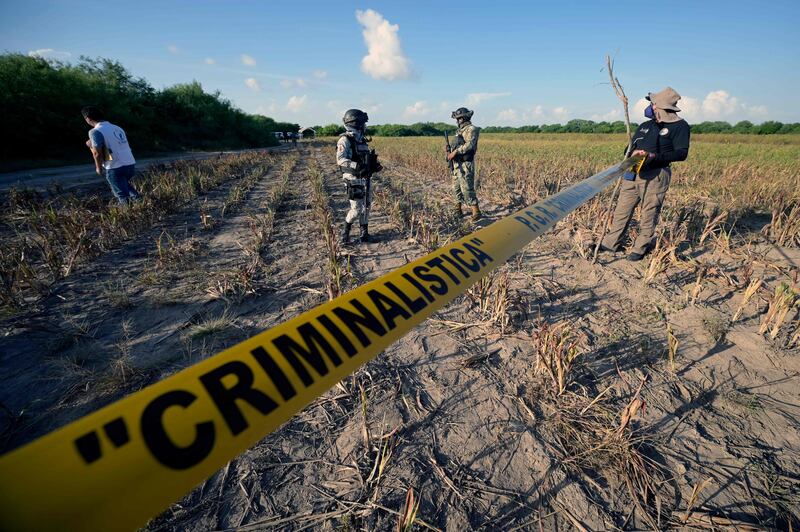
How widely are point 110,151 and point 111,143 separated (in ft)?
0.52

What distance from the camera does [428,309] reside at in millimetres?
1342

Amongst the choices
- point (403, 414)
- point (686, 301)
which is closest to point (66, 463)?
point (403, 414)

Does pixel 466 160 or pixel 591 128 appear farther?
pixel 591 128

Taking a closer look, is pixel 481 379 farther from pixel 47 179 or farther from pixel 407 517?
pixel 47 179

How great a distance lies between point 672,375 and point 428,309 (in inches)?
99.6

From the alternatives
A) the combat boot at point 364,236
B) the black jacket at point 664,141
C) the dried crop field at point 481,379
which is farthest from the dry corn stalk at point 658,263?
the combat boot at point 364,236

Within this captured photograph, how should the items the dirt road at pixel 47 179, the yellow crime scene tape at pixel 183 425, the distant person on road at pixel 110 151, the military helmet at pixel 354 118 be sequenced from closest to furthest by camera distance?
the yellow crime scene tape at pixel 183 425, the military helmet at pixel 354 118, the distant person on road at pixel 110 151, the dirt road at pixel 47 179

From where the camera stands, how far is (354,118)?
16.1 ft

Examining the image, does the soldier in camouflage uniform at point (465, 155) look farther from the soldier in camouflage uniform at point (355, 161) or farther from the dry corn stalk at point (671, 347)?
the dry corn stalk at point (671, 347)

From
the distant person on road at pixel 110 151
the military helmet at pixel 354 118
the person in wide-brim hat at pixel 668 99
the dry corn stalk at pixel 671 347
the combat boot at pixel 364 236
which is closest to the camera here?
the dry corn stalk at pixel 671 347

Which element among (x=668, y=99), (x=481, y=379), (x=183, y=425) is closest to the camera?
(x=183, y=425)

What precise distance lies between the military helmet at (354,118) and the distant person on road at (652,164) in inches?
155

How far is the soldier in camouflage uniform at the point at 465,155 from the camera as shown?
650 centimetres

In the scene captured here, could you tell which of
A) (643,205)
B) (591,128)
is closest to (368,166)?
(643,205)
